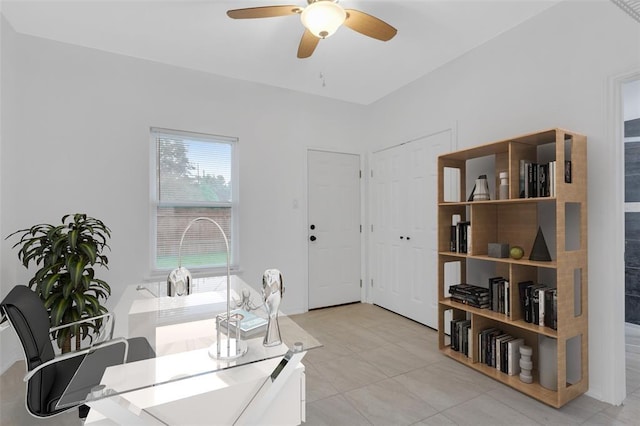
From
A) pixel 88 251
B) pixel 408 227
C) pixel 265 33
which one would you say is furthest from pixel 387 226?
pixel 88 251

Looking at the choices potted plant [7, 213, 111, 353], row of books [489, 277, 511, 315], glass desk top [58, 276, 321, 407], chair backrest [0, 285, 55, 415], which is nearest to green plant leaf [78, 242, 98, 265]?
potted plant [7, 213, 111, 353]

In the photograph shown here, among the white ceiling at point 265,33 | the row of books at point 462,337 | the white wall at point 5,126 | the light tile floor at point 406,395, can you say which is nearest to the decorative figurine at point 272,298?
the light tile floor at point 406,395

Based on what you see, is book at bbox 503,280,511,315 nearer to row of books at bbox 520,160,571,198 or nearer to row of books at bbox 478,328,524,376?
row of books at bbox 478,328,524,376

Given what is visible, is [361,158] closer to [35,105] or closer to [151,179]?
[151,179]

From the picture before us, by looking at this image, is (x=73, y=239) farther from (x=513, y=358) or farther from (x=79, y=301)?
(x=513, y=358)

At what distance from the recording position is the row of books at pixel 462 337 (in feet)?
8.77

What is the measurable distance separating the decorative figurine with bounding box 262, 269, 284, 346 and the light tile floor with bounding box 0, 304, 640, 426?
0.91 m

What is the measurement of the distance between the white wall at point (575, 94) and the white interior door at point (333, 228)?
168cm

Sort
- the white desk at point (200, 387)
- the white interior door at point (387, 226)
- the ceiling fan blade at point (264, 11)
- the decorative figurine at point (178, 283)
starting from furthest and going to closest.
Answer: the white interior door at point (387, 226), the ceiling fan blade at point (264, 11), the decorative figurine at point (178, 283), the white desk at point (200, 387)

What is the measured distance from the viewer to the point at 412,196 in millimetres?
3719

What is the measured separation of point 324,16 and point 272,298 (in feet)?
5.49

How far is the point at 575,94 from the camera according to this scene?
90.0 inches

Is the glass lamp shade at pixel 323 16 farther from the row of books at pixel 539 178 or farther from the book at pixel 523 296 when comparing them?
the book at pixel 523 296

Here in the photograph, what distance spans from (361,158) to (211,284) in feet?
9.25
